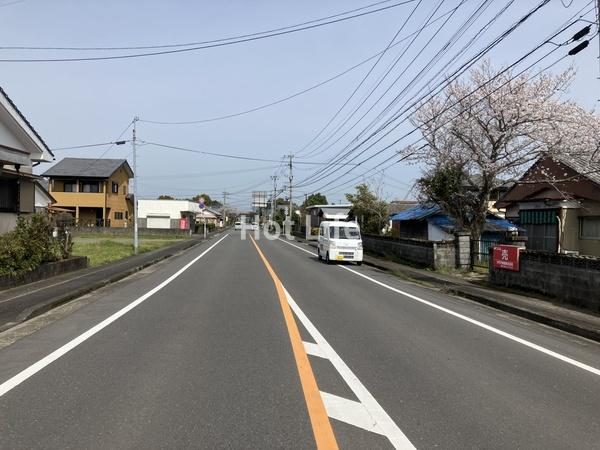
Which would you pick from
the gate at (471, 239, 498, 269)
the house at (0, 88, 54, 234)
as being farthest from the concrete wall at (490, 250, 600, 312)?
the house at (0, 88, 54, 234)

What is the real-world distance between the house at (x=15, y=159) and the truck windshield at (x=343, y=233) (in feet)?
42.2

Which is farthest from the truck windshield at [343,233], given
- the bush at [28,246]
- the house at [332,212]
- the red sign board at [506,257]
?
the house at [332,212]

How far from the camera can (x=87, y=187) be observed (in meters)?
57.1

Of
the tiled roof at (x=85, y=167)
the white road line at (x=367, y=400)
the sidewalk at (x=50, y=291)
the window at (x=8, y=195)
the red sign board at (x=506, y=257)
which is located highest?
the tiled roof at (x=85, y=167)

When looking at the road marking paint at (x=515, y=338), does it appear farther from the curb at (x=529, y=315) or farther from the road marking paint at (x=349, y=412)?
the road marking paint at (x=349, y=412)

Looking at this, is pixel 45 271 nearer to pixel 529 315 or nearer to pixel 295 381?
pixel 295 381

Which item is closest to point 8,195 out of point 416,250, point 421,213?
point 416,250

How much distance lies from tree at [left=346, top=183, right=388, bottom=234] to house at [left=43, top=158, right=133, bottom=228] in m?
30.3

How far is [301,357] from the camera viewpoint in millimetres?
6516

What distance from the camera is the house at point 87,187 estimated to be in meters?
56.3

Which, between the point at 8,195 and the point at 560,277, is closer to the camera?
the point at 560,277

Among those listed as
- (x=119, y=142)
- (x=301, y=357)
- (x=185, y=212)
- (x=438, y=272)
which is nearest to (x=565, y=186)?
(x=438, y=272)

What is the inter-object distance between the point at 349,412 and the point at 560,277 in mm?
10095

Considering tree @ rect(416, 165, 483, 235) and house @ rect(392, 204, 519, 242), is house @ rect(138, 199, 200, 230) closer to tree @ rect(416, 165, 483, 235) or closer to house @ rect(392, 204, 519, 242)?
house @ rect(392, 204, 519, 242)
